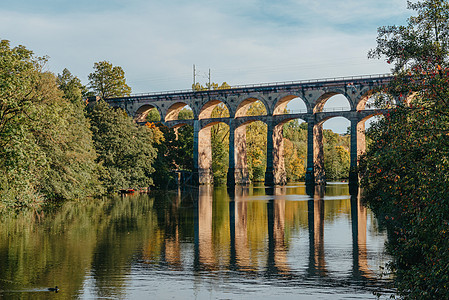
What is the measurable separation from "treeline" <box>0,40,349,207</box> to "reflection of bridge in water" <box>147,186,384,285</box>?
25.2ft

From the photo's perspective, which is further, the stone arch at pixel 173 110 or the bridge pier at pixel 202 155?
the stone arch at pixel 173 110

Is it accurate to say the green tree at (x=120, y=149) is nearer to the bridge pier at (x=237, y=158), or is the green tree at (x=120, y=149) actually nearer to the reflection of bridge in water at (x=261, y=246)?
the reflection of bridge in water at (x=261, y=246)

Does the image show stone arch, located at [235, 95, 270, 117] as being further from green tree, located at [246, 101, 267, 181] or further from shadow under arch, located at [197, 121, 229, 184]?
green tree, located at [246, 101, 267, 181]

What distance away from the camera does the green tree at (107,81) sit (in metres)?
86.2

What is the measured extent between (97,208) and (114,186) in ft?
47.6

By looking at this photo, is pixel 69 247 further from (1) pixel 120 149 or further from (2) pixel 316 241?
(1) pixel 120 149

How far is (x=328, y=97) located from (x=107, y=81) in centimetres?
3639

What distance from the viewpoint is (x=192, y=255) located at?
61.4 ft

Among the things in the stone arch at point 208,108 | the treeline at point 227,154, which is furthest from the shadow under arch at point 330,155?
the stone arch at point 208,108

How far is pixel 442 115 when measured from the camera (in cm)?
1009

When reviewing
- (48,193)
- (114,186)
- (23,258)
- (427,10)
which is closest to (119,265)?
(23,258)

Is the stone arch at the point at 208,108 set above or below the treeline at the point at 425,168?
above

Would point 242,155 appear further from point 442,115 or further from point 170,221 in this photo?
point 442,115

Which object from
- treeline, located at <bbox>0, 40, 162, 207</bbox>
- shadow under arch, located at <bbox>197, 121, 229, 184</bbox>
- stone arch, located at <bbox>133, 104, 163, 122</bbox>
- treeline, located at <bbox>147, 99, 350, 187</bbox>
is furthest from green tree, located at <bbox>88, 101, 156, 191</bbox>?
stone arch, located at <bbox>133, 104, 163, 122</bbox>
